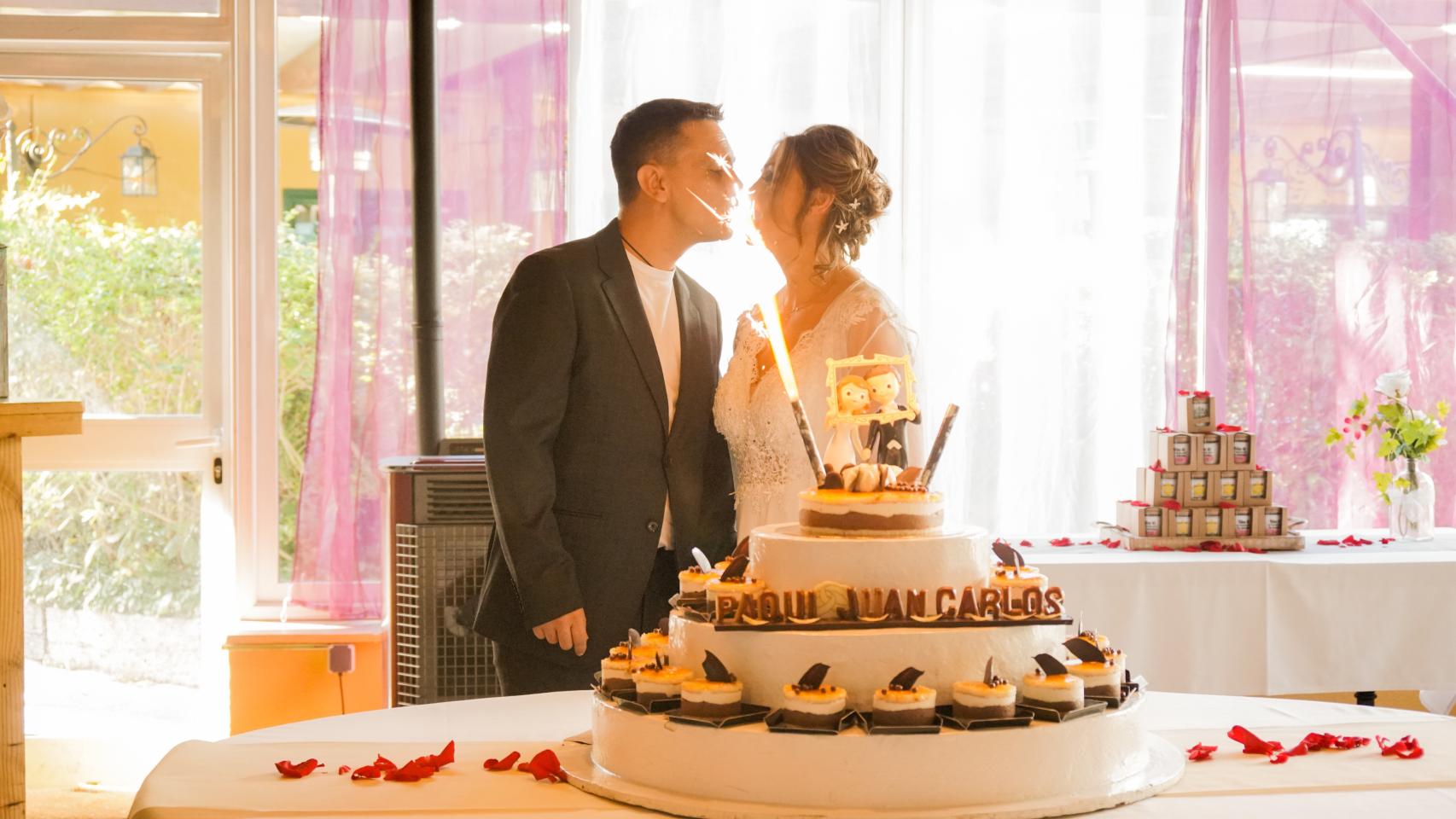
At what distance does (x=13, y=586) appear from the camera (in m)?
2.52

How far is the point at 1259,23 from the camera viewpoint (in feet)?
15.3

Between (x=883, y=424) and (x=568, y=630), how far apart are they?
85 centimetres

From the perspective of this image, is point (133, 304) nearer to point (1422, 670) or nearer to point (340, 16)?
point (340, 16)

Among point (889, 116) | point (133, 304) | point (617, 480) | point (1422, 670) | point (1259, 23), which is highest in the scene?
point (1259, 23)

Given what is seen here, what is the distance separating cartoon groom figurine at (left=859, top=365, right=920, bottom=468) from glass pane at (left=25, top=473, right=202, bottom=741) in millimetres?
3102

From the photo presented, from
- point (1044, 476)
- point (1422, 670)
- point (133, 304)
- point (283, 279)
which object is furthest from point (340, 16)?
point (1422, 670)

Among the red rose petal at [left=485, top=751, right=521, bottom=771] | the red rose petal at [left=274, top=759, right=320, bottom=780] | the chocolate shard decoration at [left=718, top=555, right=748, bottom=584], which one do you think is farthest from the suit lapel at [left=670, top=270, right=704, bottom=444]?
the red rose petal at [left=274, top=759, right=320, bottom=780]

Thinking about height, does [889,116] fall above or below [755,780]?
above

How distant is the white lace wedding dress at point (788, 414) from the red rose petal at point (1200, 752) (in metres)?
0.79

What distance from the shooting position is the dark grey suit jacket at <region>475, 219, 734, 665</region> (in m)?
2.62

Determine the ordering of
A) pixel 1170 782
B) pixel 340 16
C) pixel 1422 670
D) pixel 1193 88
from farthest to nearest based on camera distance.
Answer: pixel 1193 88 < pixel 340 16 < pixel 1422 670 < pixel 1170 782

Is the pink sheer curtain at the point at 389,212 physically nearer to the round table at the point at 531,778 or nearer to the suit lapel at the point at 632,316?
the suit lapel at the point at 632,316

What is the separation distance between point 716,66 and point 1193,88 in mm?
1556

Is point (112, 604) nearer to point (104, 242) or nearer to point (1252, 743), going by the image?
point (104, 242)
